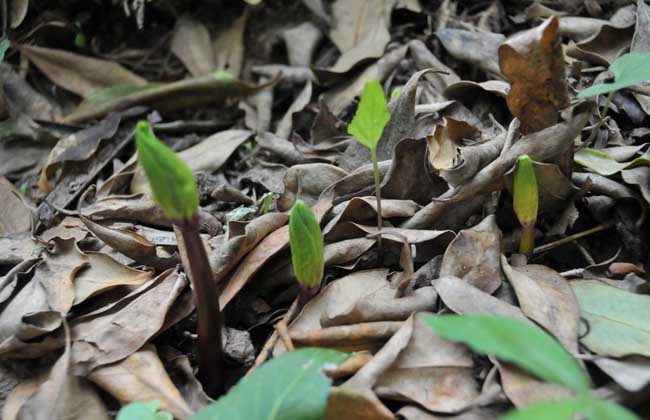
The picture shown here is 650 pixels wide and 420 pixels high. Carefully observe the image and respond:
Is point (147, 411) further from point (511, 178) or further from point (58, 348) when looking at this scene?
point (511, 178)

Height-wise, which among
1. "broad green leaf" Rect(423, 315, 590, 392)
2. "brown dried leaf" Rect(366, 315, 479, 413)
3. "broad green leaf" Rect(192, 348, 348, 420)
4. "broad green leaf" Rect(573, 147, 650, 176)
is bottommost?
"brown dried leaf" Rect(366, 315, 479, 413)

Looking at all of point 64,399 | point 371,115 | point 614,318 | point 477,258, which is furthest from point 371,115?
point 64,399

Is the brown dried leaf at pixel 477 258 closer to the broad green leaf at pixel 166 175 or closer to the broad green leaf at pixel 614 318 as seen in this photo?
the broad green leaf at pixel 614 318

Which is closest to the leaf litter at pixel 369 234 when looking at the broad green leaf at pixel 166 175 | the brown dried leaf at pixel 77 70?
the brown dried leaf at pixel 77 70

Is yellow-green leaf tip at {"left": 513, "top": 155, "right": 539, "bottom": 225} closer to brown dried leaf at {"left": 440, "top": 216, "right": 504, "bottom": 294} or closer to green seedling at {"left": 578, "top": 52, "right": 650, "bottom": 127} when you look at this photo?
brown dried leaf at {"left": 440, "top": 216, "right": 504, "bottom": 294}

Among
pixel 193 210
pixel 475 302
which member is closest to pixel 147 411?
pixel 193 210

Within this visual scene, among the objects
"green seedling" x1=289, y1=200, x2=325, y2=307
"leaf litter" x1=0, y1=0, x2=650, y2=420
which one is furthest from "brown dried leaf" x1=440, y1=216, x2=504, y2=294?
"green seedling" x1=289, y1=200, x2=325, y2=307

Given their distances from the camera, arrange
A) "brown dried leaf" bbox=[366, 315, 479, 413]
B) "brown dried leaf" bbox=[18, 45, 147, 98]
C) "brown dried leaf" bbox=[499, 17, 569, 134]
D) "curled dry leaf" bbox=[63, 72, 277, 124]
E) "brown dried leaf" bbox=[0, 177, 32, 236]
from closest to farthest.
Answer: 1. "brown dried leaf" bbox=[366, 315, 479, 413]
2. "brown dried leaf" bbox=[499, 17, 569, 134]
3. "brown dried leaf" bbox=[0, 177, 32, 236]
4. "curled dry leaf" bbox=[63, 72, 277, 124]
5. "brown dried leaf" bbox=[18, 45, 147, 98]

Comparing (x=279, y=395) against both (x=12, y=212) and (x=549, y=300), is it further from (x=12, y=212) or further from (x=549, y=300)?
(x=12, y=212)
